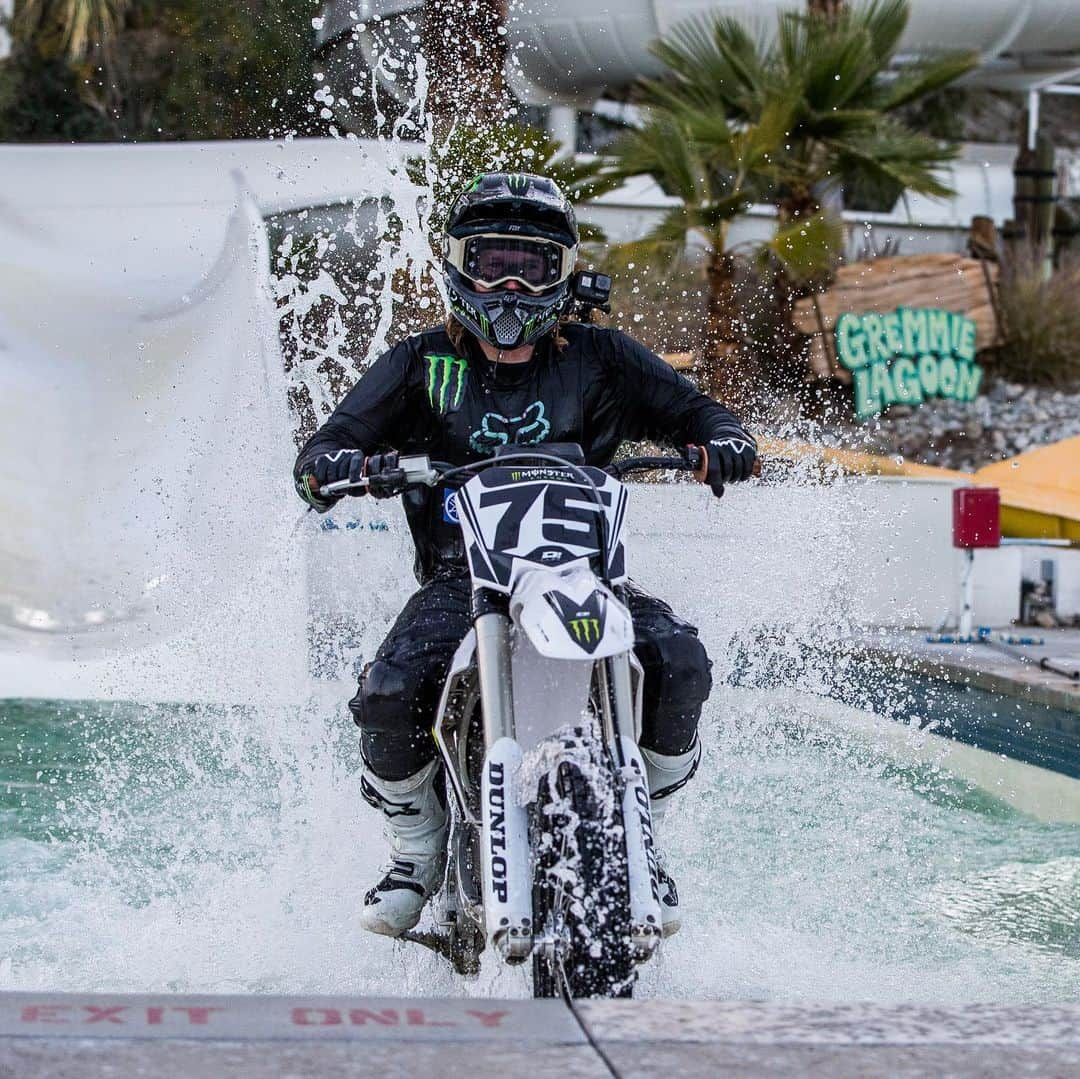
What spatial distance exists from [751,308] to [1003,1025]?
11952 millimetres

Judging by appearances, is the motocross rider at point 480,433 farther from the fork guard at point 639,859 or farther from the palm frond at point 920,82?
the palm frond at point 920,82

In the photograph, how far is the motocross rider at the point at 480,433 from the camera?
3.54 m

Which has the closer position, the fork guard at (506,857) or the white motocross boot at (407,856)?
the fork guard at (506,857)

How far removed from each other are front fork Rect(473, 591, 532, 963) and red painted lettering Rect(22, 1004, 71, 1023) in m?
0.76

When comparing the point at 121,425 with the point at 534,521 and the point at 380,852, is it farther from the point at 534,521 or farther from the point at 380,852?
the point at 534,521

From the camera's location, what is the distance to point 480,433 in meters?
3.93

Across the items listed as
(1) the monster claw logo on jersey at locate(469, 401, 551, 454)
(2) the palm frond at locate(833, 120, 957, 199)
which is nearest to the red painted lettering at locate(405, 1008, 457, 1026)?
(1) the monster claw logo on jersey at locate(469, 401, 551, 454)

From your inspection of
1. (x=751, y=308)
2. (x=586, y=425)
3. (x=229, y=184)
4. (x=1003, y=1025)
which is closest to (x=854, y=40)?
(x=751, y=308)

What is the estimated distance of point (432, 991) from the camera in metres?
4.09

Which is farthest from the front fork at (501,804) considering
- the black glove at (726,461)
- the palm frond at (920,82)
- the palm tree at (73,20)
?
the palm tree at (73,20)

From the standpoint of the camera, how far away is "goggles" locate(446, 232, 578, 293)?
3.79 metres

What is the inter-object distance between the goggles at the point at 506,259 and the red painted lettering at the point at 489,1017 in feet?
5.81

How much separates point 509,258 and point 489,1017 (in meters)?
1.84

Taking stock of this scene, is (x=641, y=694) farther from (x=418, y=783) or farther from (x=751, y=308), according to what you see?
(x=751, y=308)
